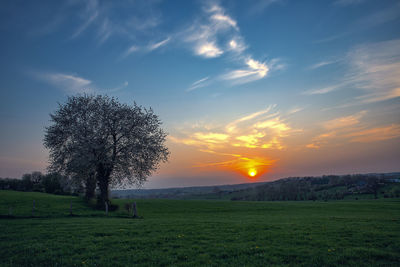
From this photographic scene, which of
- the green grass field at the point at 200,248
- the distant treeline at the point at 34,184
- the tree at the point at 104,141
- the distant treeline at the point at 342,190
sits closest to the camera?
the green grass field at the point at 200,248

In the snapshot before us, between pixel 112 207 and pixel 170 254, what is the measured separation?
33399 millimetres

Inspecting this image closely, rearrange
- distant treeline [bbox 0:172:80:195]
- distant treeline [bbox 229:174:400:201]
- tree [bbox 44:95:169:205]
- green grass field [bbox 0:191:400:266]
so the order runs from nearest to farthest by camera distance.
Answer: green grass field [bbox 0:191:400:266]
tree [bbox 44:95:169:205]
distant treeline [bbox 0:172:80:195]
distant treeline [bbox 229:174:400:201]

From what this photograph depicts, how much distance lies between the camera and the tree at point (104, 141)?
41.6 meters

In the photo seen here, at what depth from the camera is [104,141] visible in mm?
42500

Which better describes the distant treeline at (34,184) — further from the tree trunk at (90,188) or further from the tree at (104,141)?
the tree at (104,141)

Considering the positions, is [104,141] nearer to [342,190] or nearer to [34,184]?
[34,184]

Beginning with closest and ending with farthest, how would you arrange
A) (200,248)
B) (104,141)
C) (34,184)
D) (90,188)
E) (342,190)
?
(200,248) < (104,141) < (90,188) < (34,184) < (342,190)

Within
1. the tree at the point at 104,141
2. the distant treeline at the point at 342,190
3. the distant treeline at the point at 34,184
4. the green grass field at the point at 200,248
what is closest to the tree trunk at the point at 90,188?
the tree at the point at 104,141

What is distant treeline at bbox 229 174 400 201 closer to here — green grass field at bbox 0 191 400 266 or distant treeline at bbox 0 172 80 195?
distant treeline at bbox 0 172 80 195

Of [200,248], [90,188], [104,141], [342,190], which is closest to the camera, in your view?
[200,248]

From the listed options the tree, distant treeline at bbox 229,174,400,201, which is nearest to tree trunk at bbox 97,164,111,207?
the tree

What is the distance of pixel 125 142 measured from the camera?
43.5m

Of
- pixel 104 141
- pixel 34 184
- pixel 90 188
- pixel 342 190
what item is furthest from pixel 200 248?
pixel 342 190

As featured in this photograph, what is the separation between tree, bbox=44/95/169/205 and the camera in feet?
136
